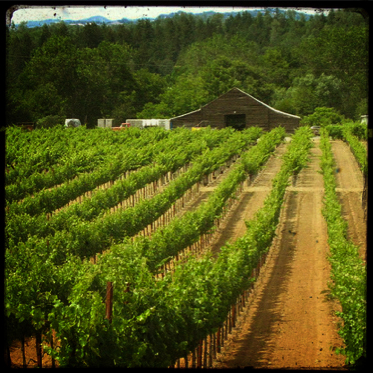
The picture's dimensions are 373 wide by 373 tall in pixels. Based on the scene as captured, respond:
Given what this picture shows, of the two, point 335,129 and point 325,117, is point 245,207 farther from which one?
point 335,129

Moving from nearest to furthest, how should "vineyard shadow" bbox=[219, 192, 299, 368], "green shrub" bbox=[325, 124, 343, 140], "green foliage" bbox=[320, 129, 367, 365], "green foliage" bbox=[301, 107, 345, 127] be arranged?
"green foliage" bbox=[320, 129, 367, 365]
"vineyard shadow" bbox=[219, 192, 299, 368]
"green foliage" bbox=[301, 107, 345, 127]
"green shrub" bbox=[325, 124, 343, 140]

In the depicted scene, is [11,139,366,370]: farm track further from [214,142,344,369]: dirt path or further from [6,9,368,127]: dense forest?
[6,9,368,127]: dense forest

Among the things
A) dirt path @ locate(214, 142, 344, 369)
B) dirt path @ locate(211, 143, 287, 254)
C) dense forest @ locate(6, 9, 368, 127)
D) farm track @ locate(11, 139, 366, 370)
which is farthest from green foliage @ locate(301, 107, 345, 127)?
dirt path @ locate(214, 142, 344, 369)

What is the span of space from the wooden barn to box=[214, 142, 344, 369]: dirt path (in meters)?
23.9

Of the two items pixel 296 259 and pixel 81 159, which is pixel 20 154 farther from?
pixel 296 259

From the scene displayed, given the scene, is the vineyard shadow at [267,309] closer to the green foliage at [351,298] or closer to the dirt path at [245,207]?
the green foliage at [351,298]

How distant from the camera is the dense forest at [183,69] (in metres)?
14.9

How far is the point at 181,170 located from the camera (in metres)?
36.2

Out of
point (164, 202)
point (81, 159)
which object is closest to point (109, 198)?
point (164, 202)

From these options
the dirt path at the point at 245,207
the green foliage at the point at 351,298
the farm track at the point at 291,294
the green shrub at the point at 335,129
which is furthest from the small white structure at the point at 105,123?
the green foliage at the point at 351,298

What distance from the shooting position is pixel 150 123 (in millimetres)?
51062

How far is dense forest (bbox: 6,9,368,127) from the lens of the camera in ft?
49.0

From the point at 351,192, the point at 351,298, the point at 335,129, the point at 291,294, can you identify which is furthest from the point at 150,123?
the point at 351,298

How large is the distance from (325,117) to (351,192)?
32.1 ft
